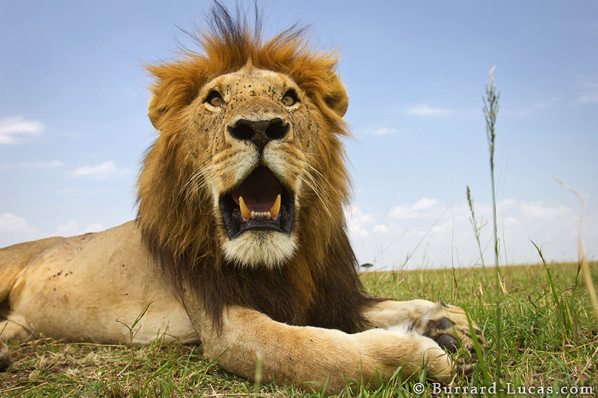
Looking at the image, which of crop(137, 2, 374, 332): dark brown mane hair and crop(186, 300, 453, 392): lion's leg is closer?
crop(186, 300, 453, 392): lion's leg

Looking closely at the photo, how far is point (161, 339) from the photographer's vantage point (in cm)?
357

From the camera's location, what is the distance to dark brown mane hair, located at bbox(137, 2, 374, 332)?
10.5ft

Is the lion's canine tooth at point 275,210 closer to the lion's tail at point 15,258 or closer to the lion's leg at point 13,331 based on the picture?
the lion's leg at point 13,331

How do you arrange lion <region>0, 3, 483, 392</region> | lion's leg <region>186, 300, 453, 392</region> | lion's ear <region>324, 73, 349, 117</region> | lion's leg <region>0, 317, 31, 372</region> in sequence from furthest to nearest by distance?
1. lion's leg <region>0, 317, 31, 372</region>
2. lion's ear <region>324, 73, 349, 117</region>
3. lion <region>0, 3, 483, 392</region>
4. lion's leg <region>186, 300, 453, 392</region>

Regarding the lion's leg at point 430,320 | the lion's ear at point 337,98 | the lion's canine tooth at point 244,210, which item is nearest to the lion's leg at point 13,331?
the lion's canine tooth at point 244,210

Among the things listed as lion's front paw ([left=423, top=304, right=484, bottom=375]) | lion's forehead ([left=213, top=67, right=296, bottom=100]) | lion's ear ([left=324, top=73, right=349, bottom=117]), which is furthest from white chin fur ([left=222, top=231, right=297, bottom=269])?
Answer: lion's ear ([left=324, top=73, right=349, bottom=117])

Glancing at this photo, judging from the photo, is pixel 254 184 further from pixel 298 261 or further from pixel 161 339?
pixel 161 339

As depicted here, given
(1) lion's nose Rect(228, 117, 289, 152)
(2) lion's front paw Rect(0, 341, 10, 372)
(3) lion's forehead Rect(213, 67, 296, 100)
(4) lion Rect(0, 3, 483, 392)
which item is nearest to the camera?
(4) lion Rect(0, 3, 483, 392)

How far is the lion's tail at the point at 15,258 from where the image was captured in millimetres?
4832

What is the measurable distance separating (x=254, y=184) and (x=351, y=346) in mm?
1008

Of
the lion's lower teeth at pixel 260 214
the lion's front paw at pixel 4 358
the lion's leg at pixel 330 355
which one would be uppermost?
the lion's lower teeth at pixel 260 214

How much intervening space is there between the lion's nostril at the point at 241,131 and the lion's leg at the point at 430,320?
1167mm

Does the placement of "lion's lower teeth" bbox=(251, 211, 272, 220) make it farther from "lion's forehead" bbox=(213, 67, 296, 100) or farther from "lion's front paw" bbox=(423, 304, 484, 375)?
"lion's front paw" bbox=(423, 304, 484, 375)

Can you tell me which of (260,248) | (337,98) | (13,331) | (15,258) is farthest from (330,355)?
(15,258)
